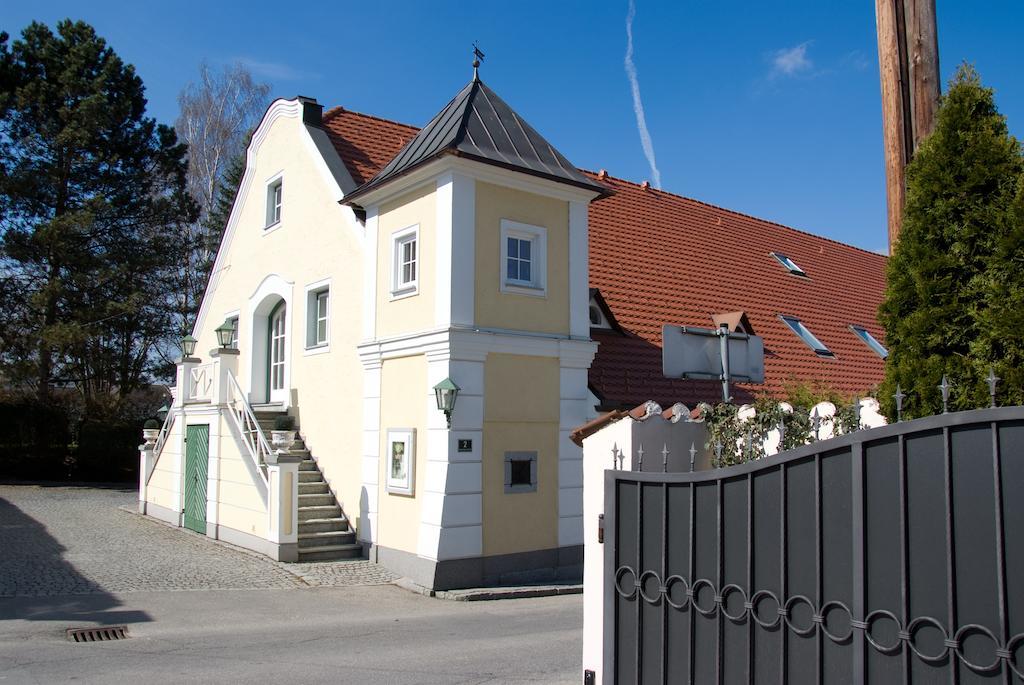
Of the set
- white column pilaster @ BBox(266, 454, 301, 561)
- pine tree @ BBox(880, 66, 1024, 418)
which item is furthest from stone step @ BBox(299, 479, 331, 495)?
pine tree @ BBox(880, 66, 1024, 418)

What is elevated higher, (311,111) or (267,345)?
(311,111)

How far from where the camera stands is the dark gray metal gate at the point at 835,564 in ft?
10.8

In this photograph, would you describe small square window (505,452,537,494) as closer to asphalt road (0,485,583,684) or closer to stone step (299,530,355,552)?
asphalt road (0,485,583,684)

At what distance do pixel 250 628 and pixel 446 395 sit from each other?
3.86m

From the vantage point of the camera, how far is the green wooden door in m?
16.4

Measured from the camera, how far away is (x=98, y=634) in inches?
347

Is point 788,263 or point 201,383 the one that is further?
point 788,263

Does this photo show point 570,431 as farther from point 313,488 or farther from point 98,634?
point 98,634

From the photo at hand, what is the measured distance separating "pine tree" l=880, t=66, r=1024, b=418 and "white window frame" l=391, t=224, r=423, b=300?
867 cm

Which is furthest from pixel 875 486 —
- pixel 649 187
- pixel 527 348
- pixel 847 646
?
pixel 649 187

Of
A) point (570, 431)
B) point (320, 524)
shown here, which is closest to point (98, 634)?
point (320, 524)

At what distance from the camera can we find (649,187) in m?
22.2

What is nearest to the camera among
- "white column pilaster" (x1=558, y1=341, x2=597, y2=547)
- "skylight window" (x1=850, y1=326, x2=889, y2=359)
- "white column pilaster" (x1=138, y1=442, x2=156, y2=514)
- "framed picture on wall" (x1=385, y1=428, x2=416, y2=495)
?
"framed picture on wall" (x1=385, y1=428, x2=416, y2=495)

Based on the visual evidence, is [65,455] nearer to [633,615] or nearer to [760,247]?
[760,247]
